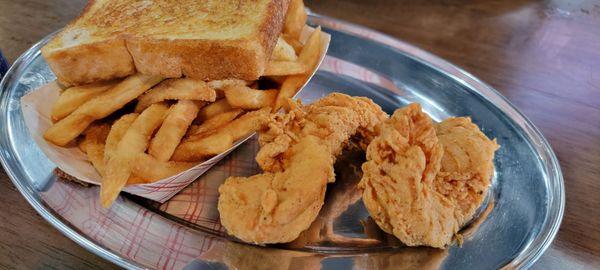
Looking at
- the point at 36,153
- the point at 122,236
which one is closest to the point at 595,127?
the point at 122,236

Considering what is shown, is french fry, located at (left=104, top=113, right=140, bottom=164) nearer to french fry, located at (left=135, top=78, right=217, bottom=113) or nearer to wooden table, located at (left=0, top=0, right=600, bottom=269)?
french fry, located at (left=135, top=78, right=217, bottom=113)

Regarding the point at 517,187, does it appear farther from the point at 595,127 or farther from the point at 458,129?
the point at 595,127

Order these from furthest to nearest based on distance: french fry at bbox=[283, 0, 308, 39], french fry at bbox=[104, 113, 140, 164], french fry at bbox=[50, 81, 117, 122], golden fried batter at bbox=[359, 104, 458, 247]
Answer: french fry at bbox=[283, 0, 308, 39]
french fry at bbox=[50, 81, 117, 122]
french fry at bbox=[104, 113, 140, 164]
golden fried batter at bbox=[359, 104, 458, 247]

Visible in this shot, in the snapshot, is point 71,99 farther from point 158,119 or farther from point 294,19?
point 294,19

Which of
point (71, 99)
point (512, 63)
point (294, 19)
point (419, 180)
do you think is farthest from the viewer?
point (512, 63)

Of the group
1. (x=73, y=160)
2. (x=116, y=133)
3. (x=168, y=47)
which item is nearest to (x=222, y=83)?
(x=168, y=47)

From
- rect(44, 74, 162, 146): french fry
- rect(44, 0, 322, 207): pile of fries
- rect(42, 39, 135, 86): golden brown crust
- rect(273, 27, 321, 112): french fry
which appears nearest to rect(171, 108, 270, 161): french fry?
rect(44, 0, 322, 207): pile of fries
